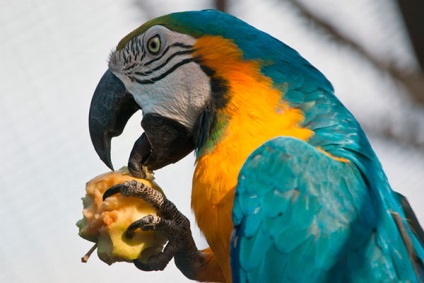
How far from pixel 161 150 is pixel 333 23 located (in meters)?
0.56

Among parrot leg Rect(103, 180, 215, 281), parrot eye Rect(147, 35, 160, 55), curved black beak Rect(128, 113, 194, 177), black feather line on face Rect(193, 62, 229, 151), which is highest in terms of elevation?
parrot eye Rect(147, 35, 160, 55)

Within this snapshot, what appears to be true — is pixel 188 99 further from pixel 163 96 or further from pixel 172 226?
pixel 172 226

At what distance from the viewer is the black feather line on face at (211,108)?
2086mm

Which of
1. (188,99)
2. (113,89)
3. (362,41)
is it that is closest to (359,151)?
(362,41)

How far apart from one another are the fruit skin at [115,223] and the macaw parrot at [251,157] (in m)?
0.03

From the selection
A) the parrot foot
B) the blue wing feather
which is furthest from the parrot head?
the blue wing feather

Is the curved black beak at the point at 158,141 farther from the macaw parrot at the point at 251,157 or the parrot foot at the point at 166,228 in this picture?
the parrot foot at the point at 166,228

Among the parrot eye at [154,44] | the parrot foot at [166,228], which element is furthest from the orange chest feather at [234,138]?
the parrot eye at [154,44]

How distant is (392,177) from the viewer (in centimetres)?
271

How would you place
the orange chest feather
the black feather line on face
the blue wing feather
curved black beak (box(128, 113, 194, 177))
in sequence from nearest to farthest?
1. the blue wing feather
2. the orange chest feather
3. the black feather line on face
4. curved black beak (box(128, 113, 194, 177))

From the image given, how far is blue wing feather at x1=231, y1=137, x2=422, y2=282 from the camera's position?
182 centimetres

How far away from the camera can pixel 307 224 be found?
1.84m

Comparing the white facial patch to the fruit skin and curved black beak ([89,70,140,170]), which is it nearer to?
curved black beak ([89,70,140,170])

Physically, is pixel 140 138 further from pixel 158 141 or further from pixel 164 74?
pixel 164 74
